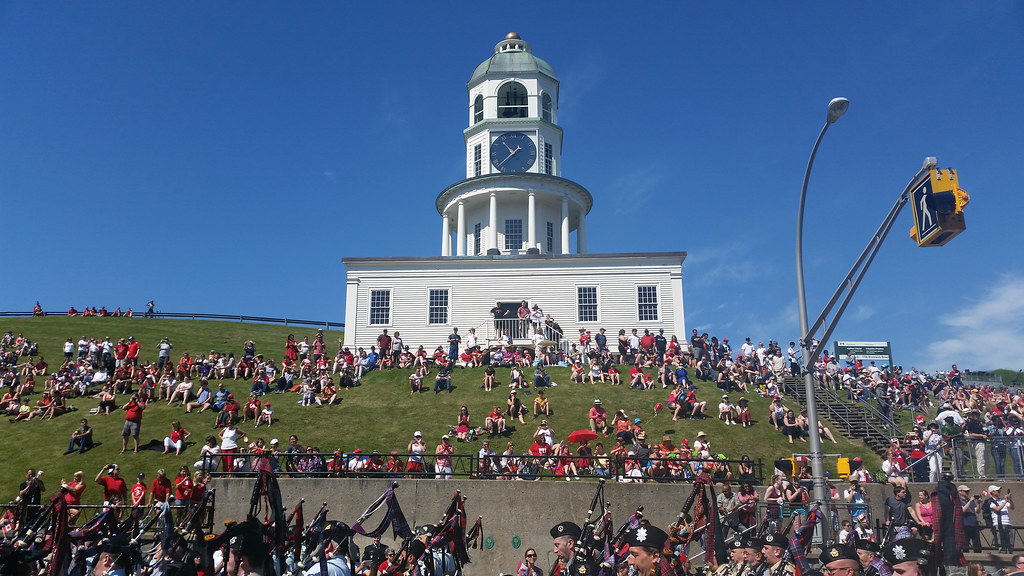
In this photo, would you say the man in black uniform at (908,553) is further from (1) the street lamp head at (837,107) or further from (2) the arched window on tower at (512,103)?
(2) the arched window on tower at (512,103)

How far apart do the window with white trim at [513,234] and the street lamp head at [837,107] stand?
30.9 m

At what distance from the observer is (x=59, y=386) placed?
2975 centimetres

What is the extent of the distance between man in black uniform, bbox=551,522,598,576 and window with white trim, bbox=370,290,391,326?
97.8 ft

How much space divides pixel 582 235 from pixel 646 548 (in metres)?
39.5

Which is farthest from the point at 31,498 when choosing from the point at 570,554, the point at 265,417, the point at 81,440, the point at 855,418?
the point at 855,418

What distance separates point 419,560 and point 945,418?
58.5ft

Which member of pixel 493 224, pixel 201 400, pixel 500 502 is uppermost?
pixel 493 224

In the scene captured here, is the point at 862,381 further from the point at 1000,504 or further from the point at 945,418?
the point at 1000,504

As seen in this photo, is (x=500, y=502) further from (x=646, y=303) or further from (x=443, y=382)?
(x=646, y=303)

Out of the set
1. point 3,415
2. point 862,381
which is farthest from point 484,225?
point 3,415

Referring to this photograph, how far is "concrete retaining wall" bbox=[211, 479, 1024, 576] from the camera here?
19.0 m

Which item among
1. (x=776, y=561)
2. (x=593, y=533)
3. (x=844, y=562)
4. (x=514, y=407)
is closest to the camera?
(x=844, y=562)

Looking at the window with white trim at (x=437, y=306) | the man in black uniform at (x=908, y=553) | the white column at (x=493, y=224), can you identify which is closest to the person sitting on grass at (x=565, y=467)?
the man in black uniform at (x=908, y=553)

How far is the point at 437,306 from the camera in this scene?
4122 centimetres
